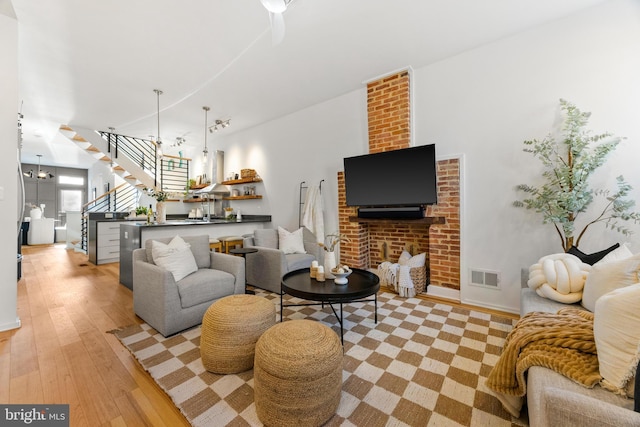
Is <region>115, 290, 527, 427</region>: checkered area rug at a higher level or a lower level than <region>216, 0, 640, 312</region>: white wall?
lower

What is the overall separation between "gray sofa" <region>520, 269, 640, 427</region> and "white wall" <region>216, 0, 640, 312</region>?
1985mm

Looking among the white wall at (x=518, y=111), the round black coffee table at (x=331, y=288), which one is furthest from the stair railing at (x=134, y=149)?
the white wall at (x=518, y=111)

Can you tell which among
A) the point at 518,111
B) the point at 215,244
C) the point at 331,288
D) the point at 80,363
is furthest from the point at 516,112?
the point at 80,363

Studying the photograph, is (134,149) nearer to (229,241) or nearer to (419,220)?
(229,241)

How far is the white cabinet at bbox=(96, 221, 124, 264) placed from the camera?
511 centimetres

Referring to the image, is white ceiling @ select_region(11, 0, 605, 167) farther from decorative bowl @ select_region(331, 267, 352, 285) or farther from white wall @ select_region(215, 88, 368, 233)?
decorative bowl @ select_region(331, 267, 352, 285)

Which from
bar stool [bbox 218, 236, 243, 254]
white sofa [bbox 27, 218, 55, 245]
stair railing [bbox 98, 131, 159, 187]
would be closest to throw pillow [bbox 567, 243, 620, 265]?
bar stool [bbox 218, 236, 243, 254]

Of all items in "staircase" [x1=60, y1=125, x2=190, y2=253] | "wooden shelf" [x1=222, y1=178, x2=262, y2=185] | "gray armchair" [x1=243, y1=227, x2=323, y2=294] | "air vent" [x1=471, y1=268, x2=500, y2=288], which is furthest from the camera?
"staircase" [x1=60, y1=125, x2=190, y2=253]

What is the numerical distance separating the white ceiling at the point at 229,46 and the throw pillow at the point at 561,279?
226 centimetres

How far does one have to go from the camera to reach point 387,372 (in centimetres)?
176

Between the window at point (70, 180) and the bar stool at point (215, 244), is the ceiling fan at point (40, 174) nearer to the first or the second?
the window at point (70, 180)

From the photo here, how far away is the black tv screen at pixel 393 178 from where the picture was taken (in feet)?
9.79

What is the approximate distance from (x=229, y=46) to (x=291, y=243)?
2560 mm

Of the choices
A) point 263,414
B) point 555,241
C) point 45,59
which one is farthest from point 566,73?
point 45,59
